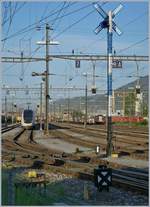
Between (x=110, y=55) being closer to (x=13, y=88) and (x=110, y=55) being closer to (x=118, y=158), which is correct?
(x=118, y=158)

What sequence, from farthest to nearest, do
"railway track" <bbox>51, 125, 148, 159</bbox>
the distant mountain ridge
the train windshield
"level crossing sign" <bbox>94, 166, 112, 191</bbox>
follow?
the distant mountain ridge → the train windshield → "railway track" <bbox>51, 125, 148, 159</bbox> → "level crossing sign" <bbox>94, 166, 112, 191</bbox>

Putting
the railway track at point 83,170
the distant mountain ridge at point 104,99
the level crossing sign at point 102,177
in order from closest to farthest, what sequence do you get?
the level crossing sign at point 102,177 < the railway track at point 83,170 < the distant mountain ridge at point 104,99

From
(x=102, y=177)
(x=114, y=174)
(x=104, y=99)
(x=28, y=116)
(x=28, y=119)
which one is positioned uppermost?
(x=104, y=99)

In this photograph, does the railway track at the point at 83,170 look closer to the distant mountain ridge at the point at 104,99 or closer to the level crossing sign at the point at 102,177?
the level crossing sign at the point at 102,177

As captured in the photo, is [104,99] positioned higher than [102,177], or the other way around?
[104,99]

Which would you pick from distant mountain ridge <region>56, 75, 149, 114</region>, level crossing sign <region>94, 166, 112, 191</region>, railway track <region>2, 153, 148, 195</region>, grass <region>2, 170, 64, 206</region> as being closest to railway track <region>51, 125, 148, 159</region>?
railway track <region>2, 153, 148, 195</region>

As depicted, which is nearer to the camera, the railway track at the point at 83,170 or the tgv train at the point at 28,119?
the railway track at the point at 83,170

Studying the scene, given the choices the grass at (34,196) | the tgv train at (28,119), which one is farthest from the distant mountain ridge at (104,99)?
the grass at (34,196)

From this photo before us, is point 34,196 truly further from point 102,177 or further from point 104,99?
point 104,99

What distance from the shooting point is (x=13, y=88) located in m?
86.5

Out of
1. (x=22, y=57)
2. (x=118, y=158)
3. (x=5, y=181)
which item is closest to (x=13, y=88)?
(x=22, y=57)

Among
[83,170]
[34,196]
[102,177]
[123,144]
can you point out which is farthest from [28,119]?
[102,177]

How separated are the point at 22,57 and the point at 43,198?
39.7 metres

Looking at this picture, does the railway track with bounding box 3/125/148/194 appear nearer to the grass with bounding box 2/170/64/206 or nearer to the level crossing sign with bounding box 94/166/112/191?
the level crossing sign with bounding box 94/166/112/191
